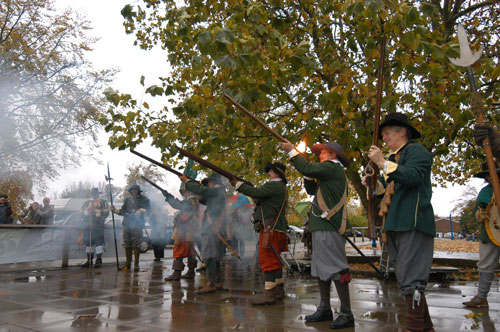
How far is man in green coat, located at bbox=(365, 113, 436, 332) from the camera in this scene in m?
3.61

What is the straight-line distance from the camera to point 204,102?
6625 millimetres

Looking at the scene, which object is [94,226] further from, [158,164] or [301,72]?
[301,72]

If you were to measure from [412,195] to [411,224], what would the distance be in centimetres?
27

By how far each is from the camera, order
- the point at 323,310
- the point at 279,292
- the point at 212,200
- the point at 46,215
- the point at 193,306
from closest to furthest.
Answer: the point at 323,310 → the point at 193,306 → the point at 279,292 → the point at 212,200 → the point at 46,215

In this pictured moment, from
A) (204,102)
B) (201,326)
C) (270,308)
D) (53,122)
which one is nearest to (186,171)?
(204,102)

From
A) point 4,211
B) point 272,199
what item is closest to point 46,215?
point 4,211

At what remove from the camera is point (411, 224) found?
364 cm

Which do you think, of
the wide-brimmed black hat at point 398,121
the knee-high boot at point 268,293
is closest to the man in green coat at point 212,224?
the knee-high boot at point 268,293

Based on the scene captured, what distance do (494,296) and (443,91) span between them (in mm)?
3412

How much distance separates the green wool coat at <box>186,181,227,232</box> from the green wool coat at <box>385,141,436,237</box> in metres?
3.54

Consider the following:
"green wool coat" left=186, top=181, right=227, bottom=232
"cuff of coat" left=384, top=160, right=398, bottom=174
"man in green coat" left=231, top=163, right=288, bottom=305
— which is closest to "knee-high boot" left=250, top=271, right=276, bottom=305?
"man in green coat" left=231, top=163, right=288, bottom=305

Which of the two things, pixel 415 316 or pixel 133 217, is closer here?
pixel 415 316

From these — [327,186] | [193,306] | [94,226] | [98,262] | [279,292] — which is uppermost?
[327,186]

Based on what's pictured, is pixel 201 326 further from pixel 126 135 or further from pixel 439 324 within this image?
pixel 126 135
